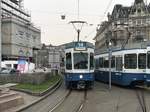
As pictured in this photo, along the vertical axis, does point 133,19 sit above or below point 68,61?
above

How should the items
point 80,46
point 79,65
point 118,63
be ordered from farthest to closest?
point 118,63
point 80,46
point 79,65

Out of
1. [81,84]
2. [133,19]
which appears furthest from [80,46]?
[133,19]

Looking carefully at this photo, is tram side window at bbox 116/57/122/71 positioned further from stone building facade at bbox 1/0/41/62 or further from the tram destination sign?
stone building facade at bbox 1/0/41/62

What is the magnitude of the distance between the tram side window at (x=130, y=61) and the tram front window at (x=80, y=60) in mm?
2796

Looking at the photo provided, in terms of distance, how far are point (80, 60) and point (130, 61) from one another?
345cm

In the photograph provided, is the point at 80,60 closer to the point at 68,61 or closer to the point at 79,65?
the point at 79,65

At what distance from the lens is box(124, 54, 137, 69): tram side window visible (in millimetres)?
26828

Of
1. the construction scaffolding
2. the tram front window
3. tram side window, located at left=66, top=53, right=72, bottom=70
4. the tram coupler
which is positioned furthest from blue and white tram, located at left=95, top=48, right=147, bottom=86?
the construction scaffolding

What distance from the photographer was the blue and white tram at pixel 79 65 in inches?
1054

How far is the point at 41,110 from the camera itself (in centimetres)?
1675

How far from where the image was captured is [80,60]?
27.2 m

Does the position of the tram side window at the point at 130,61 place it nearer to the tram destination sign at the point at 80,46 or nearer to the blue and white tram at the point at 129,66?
the blue and white tram at the point at 129,66

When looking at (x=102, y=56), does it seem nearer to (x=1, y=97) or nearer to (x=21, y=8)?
(x=1, y=97)

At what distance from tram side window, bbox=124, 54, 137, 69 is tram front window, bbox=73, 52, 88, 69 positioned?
9.17 ft
